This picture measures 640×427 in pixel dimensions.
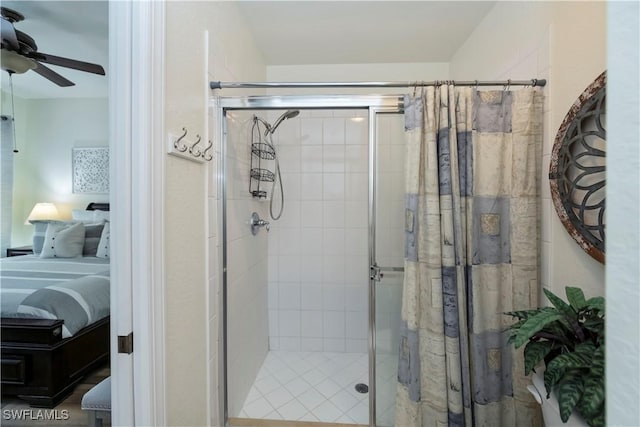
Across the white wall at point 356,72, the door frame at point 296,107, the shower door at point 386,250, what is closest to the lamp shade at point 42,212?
the door frame at point 296,107

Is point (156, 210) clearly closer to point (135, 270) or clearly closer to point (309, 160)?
point (135, 270)

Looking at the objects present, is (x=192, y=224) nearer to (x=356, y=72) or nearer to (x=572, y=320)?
(x=572, y=320)

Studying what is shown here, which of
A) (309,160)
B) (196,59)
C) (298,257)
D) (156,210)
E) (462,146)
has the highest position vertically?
(196,59)

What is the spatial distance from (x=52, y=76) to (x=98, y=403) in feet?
3.55

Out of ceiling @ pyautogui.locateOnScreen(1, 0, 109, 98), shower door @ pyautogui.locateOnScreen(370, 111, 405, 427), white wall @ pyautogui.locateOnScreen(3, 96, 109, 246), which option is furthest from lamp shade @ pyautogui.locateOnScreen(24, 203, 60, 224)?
shower door @ pyautogui.locateOnScreen(370, 111, 405, 427)

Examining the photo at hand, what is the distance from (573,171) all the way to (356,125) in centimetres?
165

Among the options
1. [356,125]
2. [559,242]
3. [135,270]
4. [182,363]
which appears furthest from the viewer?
[356,125]

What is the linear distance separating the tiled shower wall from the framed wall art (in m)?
1.71

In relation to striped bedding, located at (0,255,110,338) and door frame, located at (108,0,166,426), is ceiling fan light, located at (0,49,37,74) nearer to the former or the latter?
door frame, located at (108,0,166,426)

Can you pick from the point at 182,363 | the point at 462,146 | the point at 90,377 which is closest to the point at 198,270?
the point at 182,363

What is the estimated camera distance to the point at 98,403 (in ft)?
3.17

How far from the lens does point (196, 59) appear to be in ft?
4.04

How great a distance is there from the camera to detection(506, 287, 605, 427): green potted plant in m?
0.73

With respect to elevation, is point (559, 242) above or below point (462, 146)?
below
